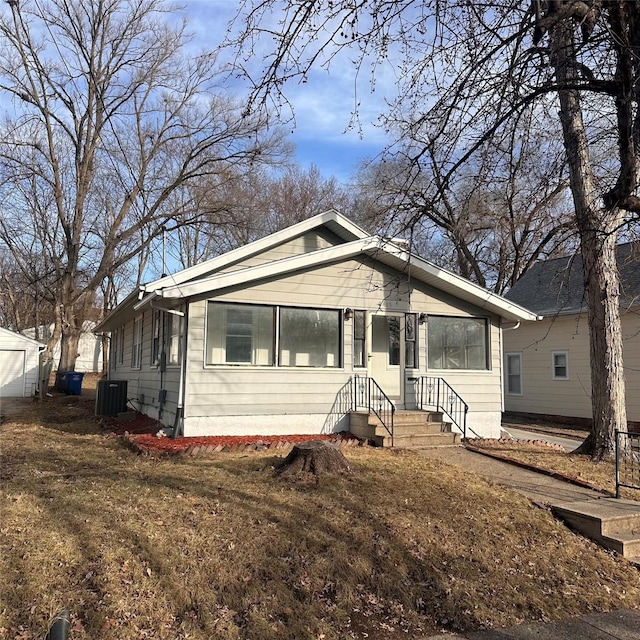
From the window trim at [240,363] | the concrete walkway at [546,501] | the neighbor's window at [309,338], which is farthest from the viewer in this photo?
the neighbor's window at [309,338]

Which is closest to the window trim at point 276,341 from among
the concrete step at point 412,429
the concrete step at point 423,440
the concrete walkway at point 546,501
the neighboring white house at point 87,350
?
the concrete step at point 412,429

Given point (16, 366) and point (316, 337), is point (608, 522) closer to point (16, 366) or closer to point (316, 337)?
point (316, 337)

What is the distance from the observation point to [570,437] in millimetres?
12852

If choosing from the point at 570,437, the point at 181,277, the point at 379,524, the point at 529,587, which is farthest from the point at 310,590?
the point at 570,437

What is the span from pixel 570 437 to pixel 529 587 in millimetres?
9566

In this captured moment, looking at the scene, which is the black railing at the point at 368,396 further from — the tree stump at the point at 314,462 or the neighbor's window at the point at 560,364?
the neighbor's window at the point at 560,364

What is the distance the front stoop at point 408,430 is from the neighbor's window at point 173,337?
3653 millimetres

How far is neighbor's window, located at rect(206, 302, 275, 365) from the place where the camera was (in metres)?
9.99

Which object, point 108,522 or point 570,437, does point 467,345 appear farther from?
point 108,522

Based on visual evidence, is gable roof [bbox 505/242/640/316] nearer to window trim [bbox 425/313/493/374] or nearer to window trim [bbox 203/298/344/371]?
window trim [bbox 425/313/493/374]

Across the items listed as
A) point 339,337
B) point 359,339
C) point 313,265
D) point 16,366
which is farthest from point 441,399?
point 16,366

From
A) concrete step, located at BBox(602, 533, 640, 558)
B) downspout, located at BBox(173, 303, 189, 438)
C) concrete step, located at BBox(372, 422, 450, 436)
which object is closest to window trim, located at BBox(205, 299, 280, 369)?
downspout, located at BBox(173, 303, 189, 438)

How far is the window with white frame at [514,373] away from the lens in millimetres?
17562

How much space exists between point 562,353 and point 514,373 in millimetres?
2188
